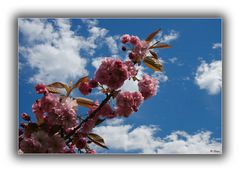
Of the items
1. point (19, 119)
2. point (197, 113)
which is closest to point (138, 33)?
point (197, 113)

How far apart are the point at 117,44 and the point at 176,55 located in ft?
1.03

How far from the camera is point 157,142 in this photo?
1697 mm

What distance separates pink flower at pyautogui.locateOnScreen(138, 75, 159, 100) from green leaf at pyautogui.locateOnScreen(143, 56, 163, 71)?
7cm

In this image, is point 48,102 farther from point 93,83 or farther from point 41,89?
point 93,83

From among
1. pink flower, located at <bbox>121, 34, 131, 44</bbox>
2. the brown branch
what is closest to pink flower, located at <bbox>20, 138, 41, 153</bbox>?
the brown branch

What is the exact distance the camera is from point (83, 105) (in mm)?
1467

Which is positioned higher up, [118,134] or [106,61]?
[106,61]

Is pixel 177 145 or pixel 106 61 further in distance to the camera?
pixel 177 145

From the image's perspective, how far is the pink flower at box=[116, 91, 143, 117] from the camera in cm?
142


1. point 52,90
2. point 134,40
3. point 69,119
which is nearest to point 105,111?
point 69,119

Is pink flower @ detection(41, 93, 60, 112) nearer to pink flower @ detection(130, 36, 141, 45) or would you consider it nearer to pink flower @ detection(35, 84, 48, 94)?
pink flower @ detection(35, 84, 48, 94)

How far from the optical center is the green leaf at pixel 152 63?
5.13ft
